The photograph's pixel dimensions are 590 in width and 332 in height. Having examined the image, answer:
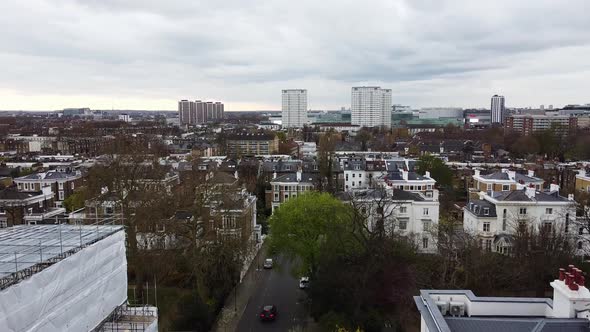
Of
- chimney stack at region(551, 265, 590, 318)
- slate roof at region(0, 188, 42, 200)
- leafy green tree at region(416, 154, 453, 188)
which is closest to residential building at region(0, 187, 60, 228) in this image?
slate roof at region(0, 188, 42, 200)

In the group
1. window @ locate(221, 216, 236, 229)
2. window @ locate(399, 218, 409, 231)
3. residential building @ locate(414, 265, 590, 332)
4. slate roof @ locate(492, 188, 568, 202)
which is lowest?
window @ locate(399, 218, 409, 231)

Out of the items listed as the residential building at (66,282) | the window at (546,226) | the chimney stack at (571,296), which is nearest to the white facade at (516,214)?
the window at (546,226)

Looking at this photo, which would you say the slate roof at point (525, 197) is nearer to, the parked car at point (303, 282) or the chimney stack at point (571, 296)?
the parked car at point (303, 282)

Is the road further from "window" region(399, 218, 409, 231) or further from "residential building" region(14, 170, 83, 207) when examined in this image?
"residential building" region(14, 170, 83, 207)

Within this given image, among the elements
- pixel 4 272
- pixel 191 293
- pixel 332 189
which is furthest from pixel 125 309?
pixel 332 189

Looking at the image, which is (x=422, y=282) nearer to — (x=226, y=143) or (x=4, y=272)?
(x=4, y=272)

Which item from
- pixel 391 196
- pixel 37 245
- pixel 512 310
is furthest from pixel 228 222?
pixel 512 310

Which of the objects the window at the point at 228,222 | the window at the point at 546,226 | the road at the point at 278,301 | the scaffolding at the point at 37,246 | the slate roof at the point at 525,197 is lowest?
the road at the point at 278,301
